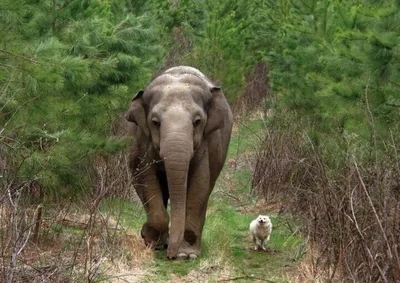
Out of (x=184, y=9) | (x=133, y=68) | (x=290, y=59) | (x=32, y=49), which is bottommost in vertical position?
(x=184, y=9)

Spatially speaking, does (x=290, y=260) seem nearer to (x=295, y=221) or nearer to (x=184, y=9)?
(x=295, y=221)

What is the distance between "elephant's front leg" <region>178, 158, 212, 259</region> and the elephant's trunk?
14.9 inches

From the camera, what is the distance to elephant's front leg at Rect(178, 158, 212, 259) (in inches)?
354

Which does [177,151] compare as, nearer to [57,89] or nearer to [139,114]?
[139,114]

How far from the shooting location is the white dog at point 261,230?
952 centimetres

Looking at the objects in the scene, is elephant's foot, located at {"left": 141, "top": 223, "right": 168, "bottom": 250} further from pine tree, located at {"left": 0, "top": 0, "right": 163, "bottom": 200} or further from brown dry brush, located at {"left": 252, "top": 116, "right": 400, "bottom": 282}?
brown dry brush, located at {"left": 252, "top": 116, "right": 400, "bottom": 282}

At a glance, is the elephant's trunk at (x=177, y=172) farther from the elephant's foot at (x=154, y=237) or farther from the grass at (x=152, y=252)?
the elephant's foot at (x=154, y=237)

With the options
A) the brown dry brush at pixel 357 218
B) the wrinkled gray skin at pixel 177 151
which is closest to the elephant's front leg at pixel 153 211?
the wrinkled gray skin at pixel 177 151

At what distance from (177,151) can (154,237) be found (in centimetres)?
123

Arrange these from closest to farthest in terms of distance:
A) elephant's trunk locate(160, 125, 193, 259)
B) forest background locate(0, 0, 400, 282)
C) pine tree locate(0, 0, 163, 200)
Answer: forest background locate(0, 0, 400, 282) < pine tree locate(0, 0, 163, 200) < elephant's trunk locate(160, 125, 193, 259)

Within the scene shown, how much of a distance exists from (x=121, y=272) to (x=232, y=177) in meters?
9.48

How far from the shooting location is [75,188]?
29.8ft

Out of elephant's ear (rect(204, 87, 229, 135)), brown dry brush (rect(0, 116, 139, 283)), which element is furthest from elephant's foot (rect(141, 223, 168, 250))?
elephant's ear (rect(204, 87, 229, 135))

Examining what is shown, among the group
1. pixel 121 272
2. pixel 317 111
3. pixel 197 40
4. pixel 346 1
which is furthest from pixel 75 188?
pixel 197 40
